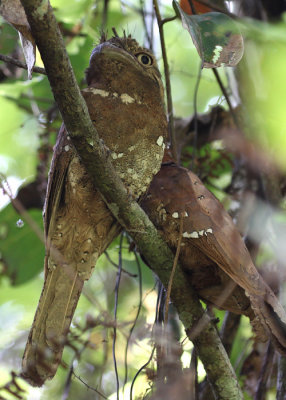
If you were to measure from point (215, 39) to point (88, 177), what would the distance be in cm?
70

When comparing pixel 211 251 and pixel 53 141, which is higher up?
pixel 53 141

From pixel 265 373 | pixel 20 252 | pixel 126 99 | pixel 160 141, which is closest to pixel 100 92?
pixel 126 99

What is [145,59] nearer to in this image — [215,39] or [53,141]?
[215,39]

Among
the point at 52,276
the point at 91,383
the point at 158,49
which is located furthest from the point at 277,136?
the point at 91,383

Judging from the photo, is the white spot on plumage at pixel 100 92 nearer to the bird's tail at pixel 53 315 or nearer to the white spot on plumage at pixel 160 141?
the white spot on plumage at pixel 160 141

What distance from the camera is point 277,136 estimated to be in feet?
8.32

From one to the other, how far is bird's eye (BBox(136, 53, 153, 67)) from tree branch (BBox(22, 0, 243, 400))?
0.76 metres

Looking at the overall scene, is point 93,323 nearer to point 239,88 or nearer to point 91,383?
point 91,383

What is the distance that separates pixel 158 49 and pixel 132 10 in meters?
0.31

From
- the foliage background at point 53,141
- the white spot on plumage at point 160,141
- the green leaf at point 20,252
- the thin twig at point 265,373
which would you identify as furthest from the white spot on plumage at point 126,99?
the thin twig at point 265,373

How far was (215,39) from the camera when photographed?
1688mm

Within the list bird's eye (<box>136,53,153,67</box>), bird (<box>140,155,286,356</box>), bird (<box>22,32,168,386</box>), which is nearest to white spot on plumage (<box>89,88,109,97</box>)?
bird (<box>22,32,168,386</box>)

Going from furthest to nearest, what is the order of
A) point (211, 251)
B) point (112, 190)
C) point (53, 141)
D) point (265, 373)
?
point (53, 141) < point (265, 373) < point (211, 251) < point (112, 190)

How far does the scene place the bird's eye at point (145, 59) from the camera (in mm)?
2193
